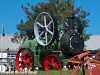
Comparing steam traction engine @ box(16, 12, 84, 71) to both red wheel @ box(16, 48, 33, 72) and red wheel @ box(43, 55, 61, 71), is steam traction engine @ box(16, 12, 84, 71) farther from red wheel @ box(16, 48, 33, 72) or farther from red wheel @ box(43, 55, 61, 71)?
red wheel @ box(43, 55, 61, 71)

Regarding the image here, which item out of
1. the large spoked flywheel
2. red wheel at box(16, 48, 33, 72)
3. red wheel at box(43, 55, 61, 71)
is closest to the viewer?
red wheel at box(43, 55, 61, 71)

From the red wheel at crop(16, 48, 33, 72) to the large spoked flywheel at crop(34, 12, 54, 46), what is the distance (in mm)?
1568

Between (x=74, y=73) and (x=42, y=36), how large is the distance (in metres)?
20.3

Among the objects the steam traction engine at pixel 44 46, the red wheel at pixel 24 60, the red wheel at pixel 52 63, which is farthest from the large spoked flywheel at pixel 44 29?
the red wheel at pixel 52 63

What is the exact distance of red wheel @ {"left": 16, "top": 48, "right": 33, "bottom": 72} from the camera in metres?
33.9

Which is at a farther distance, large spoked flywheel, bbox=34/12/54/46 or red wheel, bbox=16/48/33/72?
red wheel, bbox=16/48/33/72

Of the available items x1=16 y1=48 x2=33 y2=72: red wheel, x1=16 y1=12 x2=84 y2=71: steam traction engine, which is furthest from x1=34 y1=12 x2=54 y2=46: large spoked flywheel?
x1=16 y1=48 x2=33 y2=72: red wheel

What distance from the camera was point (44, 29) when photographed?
109ft

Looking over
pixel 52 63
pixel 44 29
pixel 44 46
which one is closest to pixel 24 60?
pixel 44 46

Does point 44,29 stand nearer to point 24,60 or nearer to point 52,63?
point 24,60

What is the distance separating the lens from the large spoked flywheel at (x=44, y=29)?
32.8 metres

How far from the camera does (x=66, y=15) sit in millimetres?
62344

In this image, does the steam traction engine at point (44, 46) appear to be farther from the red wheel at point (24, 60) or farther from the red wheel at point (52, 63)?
the red wheel at point (52, 63)

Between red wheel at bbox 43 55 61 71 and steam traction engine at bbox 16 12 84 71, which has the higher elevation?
steam traction engine at bbox 16 12 84 71
